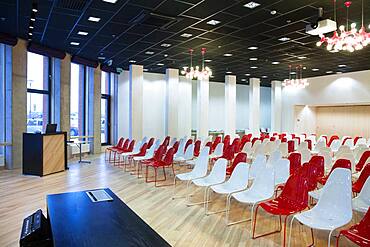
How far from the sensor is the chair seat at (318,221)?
3.13 m

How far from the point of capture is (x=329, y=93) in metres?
15.2

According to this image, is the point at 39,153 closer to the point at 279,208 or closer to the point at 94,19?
the point at 94,19

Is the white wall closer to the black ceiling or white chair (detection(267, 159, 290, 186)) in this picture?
the black ceiling

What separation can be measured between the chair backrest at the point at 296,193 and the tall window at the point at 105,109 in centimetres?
1141

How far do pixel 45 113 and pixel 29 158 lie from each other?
2995 millimetres

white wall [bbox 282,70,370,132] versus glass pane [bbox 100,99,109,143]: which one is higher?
white wall [bbox 282,70,370,132]

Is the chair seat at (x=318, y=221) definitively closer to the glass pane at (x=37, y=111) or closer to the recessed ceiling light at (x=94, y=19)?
the recessed ceiling light at (x=94, y=19)

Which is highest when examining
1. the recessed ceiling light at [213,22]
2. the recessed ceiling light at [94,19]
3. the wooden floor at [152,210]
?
the recessed ceiling light at [94,19]

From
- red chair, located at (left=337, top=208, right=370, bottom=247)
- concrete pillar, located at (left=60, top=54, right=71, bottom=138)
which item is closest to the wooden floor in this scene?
red chair, located at (left=337, top=208, right=370, bottom=247)

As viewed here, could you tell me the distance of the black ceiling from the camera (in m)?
6.13

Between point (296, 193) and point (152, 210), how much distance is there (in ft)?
8.40

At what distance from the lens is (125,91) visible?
1403 centimetres

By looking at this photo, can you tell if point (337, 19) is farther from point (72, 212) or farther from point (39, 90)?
point (39, 90)

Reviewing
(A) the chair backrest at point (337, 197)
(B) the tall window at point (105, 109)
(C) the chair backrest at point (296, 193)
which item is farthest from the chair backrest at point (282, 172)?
(B) the tall window at point (105, 109)
